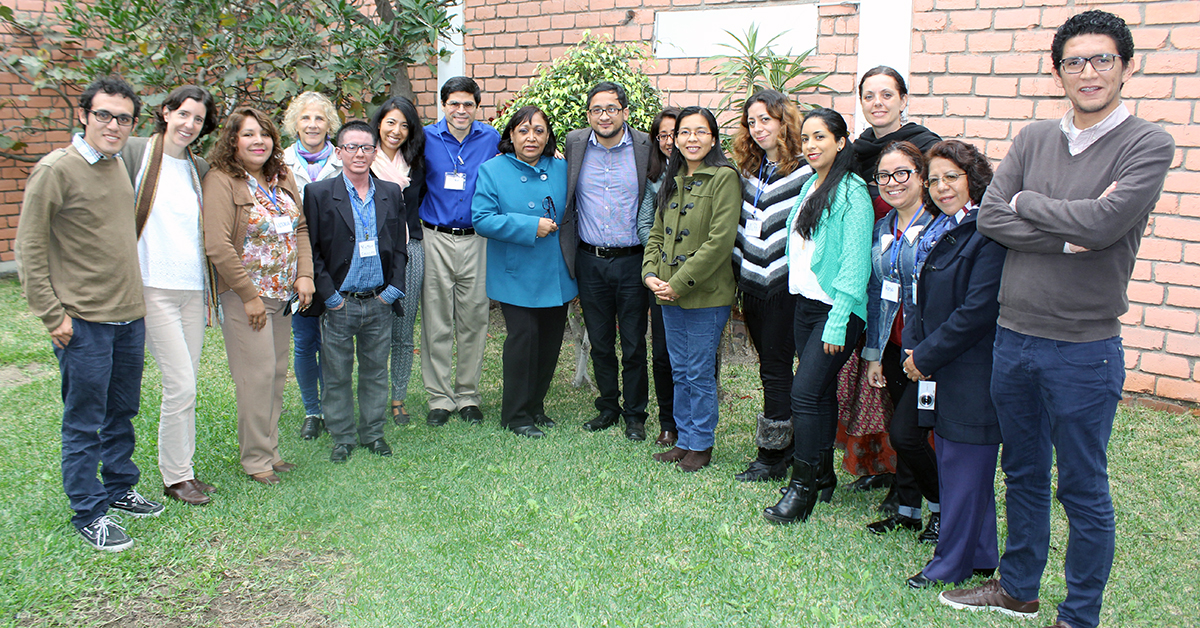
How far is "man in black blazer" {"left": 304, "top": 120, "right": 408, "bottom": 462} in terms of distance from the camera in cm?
423

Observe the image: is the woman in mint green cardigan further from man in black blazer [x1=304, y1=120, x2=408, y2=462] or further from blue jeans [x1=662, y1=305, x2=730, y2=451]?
man in black blazer [x1=304, y1=120, x2=408, y2=462]

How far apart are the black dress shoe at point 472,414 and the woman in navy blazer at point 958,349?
2.88 meters

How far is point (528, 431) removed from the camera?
484 cm

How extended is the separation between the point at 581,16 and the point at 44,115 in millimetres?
6484

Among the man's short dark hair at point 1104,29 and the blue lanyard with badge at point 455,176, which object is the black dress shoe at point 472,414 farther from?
the man's short dark hair at point 1104,29

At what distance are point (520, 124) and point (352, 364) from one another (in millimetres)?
1689

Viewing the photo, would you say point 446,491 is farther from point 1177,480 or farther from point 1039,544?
point 1177,480

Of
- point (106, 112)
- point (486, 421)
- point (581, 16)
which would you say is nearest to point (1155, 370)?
point (486, 421)

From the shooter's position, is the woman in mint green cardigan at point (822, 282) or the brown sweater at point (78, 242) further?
the woman in mint green cardigan at point (822, 282)

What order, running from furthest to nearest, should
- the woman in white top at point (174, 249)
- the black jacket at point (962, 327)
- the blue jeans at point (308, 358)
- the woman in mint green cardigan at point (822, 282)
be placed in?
the blue jeans at point (308, 358), the woman in white top at point (174, 249), the woman in mint green cardigan at point (822, 282), the black jacket at point (962, 327)

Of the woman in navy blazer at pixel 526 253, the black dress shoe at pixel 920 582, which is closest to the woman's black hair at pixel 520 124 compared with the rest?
the woman in navy blazer at pixel 526 253

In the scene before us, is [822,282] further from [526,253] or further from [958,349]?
[526,253]

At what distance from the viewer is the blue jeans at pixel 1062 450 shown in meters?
2.48

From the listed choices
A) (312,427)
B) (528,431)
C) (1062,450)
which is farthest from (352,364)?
(1062,450)
